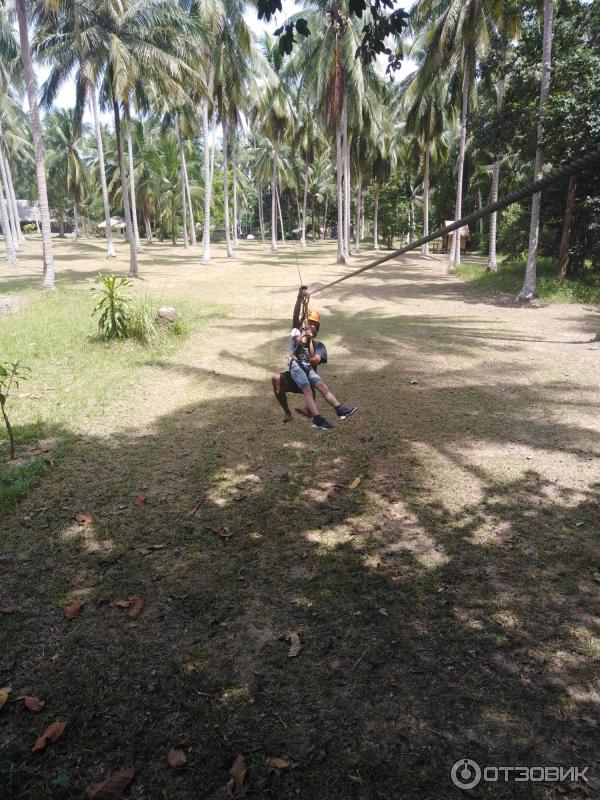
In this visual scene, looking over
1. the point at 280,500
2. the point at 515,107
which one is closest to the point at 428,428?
the point at 280,500

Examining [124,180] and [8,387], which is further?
[124,180]

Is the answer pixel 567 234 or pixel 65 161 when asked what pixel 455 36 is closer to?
pixel 567 234

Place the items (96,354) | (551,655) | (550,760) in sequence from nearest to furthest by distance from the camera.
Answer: (550,760)
(551,655)
(96,354)

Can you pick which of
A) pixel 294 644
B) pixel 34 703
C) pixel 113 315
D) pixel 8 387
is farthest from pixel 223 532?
pixel 113 315

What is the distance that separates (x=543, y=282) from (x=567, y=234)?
1.70 metres

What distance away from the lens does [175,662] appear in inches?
130

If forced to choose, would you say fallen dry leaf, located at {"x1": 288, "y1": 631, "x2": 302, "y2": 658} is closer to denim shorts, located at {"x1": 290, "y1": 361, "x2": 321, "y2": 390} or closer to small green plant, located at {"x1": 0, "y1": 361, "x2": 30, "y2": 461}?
denim shorts, located at {"x1": 290, "y1": 361, "x2": 321, "y2": 390}

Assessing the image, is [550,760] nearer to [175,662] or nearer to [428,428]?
[175,662]

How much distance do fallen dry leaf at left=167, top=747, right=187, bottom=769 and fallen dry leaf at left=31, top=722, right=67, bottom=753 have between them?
62 centimetres

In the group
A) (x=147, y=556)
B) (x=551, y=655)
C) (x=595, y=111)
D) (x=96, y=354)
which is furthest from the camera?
(x=595, y=111)

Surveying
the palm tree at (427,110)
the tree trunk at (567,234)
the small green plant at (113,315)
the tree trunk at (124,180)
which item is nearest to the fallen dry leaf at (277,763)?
the small green plant at (113,315)

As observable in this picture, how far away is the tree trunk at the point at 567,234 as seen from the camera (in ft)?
55.6

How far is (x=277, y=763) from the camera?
2.63 metres

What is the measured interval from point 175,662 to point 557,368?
898 centimetres
